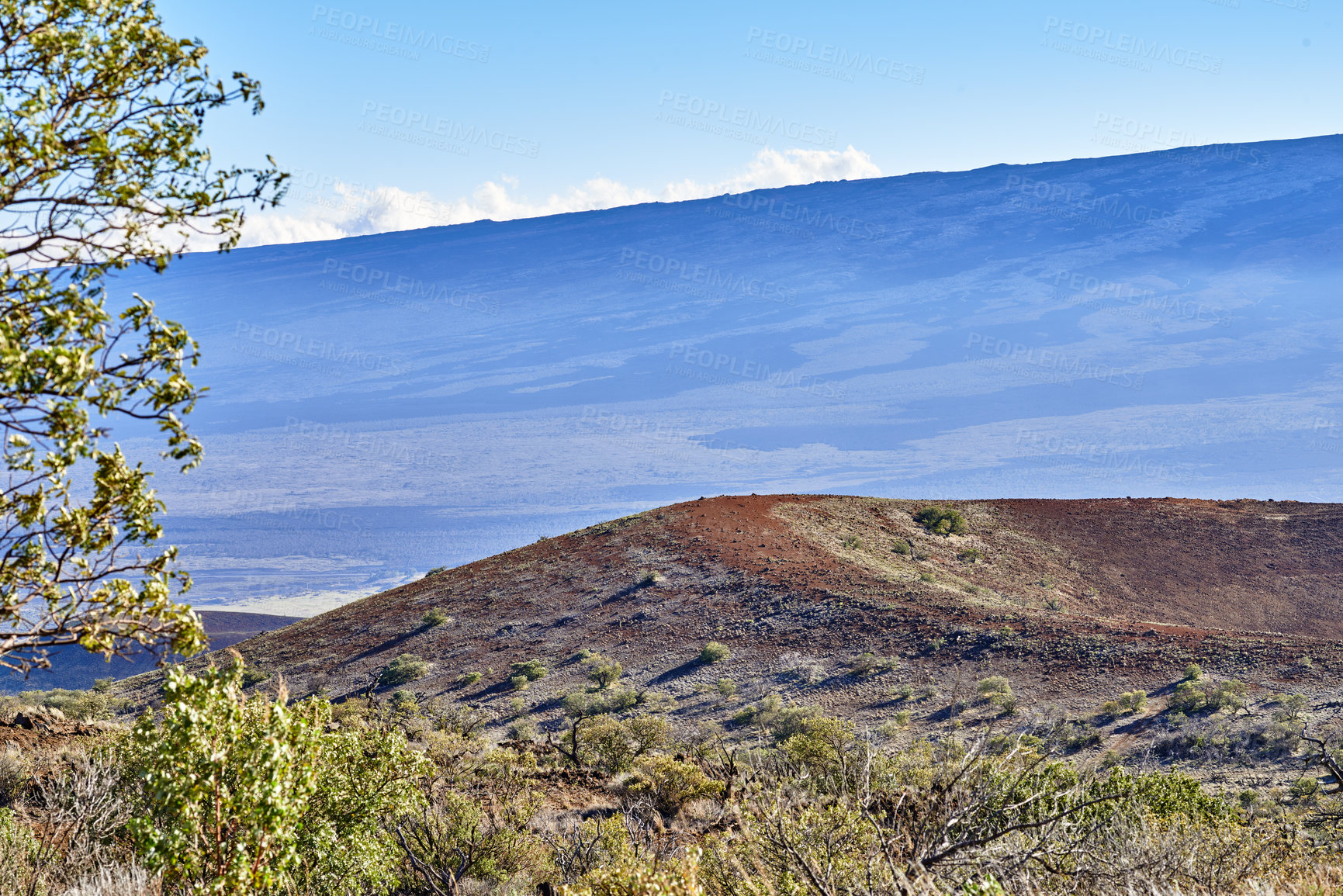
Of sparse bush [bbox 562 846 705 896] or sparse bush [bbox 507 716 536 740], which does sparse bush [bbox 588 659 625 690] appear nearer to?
sparse bush [bbox 507 716 536 740]

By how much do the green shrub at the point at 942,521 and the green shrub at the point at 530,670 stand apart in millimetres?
17532

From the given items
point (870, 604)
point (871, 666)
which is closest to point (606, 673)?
point (871, 666)

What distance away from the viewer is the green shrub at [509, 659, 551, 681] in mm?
25375

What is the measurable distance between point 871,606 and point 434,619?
14.3m

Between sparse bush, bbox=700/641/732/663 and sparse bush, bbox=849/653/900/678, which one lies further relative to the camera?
sparse bush, bbox=700/641/732/663

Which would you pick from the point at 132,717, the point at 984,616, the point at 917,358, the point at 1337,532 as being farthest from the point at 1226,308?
the point at 132,717

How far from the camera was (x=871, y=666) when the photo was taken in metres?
23.6

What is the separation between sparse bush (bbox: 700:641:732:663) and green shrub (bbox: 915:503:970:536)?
13900 millimetres

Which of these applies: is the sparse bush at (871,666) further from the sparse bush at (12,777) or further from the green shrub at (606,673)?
the sparse bush at (12,777)

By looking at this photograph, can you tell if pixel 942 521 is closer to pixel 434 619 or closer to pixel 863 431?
pixel 434 619

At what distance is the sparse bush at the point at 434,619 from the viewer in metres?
30.6

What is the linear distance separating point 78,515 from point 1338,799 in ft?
52.0

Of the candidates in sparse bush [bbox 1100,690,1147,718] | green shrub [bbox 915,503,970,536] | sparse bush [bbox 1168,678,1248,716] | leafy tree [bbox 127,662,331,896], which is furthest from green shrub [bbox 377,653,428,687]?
leafy tree [bbox 127,662,331,896]

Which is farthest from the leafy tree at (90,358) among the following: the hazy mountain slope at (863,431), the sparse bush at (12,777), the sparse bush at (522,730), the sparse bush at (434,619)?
the hazy mountain slope at (863,431)
